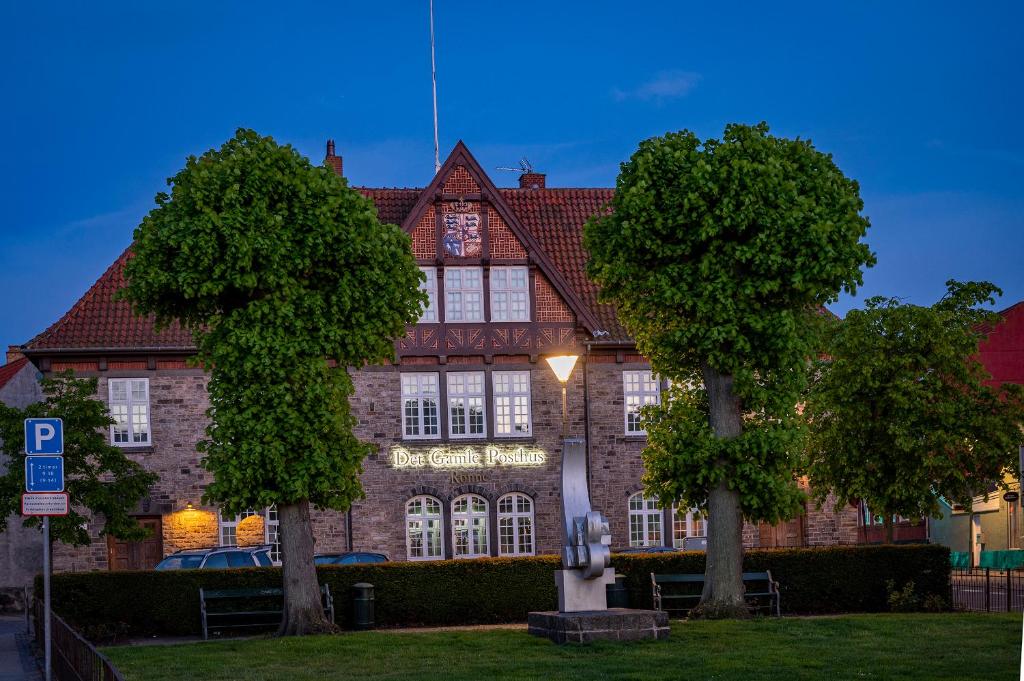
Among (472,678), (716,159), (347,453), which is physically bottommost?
(472,678)

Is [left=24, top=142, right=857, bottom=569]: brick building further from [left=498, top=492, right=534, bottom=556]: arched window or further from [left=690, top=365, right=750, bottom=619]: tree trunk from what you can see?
[left=690, top=365, right=750, bottom=619]: tree trunk

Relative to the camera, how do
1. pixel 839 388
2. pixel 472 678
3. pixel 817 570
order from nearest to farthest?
1. pixel 472 678
2. pixel 817 570
3. pixel 839 388

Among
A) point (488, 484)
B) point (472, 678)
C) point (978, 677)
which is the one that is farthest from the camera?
point (488, 484)

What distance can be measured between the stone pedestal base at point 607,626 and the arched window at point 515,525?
704 inches

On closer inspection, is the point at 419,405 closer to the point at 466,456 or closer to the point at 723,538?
the point at 466,456

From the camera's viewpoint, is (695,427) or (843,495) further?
(843,495)

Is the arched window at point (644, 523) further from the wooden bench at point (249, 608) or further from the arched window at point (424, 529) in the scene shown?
the wooden bench at point (249, 608)

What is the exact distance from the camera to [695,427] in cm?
2756

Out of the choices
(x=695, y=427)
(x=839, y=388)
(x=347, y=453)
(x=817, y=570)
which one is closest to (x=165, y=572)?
(x=347, y=453)

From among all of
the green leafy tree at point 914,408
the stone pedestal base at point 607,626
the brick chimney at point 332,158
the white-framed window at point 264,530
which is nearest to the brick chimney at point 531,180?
the brick chimney at point 332,158

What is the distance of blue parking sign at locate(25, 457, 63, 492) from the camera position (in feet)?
59.5

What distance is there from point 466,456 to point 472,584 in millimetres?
11325

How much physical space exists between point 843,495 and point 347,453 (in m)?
12.8

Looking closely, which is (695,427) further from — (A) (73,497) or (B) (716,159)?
(A) (73,497)
